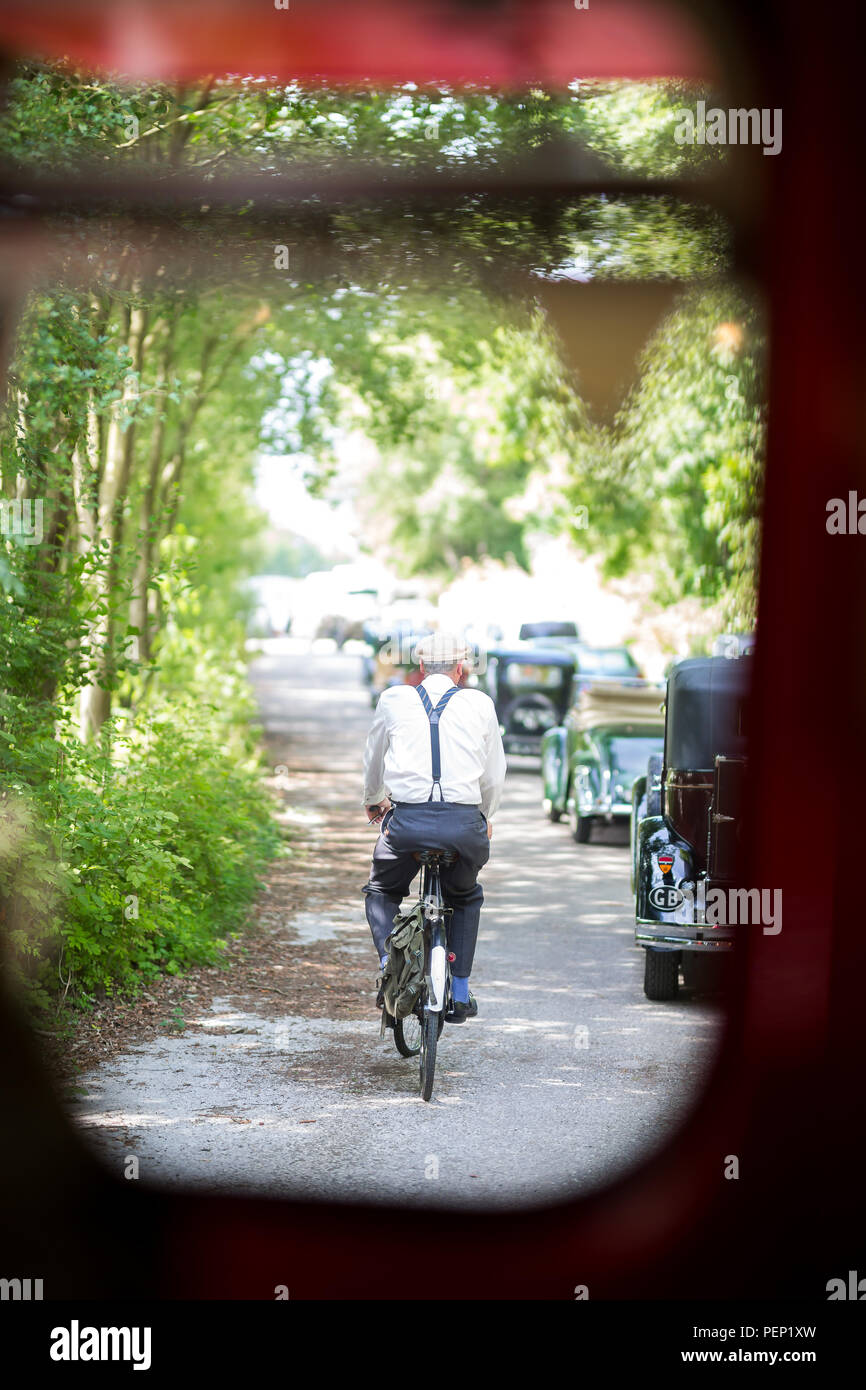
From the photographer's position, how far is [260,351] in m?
21.1

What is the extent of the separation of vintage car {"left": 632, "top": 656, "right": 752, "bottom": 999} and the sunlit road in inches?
12.8

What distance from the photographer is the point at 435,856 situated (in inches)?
251

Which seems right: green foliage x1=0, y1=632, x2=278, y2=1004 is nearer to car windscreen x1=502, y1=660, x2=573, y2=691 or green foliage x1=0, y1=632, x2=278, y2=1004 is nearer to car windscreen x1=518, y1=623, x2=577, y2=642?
car windscreen x1=502, y1=660, x2=573, y2=691

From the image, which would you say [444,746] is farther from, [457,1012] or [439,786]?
[457,1012]

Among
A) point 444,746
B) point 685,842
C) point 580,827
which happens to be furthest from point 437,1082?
point 580,827

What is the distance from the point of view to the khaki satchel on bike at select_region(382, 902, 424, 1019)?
6355 mm

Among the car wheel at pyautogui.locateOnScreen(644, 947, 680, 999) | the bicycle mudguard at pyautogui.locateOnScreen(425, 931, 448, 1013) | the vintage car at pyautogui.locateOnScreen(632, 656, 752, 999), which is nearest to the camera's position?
the bicycle mudguard at pyautogui.locateOnScreen(425, 931, 448, 1013)

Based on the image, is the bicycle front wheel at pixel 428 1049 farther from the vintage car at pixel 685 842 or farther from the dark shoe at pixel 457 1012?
the vintage car at pixel 685 842

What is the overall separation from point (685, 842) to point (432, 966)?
86.9 inches

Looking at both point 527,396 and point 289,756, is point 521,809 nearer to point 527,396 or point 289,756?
point 289,756

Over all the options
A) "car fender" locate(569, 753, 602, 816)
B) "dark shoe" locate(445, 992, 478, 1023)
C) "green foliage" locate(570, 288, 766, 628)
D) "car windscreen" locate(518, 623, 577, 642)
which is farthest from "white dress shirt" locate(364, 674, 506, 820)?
"car windscreen" locate(518, 623, 577, 642)

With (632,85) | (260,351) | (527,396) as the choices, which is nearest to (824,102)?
(632,85)

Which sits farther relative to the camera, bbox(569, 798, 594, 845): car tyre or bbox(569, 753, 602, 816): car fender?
bbox(569, 798, 594, 845): car tyre
